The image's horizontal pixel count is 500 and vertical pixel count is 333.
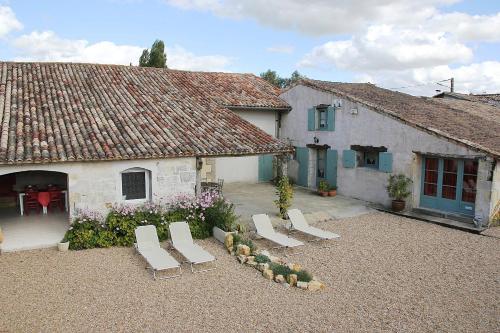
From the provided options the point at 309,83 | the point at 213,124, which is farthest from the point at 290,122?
the point at 213,124

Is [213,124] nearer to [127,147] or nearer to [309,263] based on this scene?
[127,147]

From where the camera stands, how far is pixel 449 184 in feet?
43.6

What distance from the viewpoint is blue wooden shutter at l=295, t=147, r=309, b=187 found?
1866cm

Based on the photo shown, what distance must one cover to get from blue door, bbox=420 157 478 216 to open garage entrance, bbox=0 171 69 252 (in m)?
11.8

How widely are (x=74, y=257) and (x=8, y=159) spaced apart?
2.70 metres

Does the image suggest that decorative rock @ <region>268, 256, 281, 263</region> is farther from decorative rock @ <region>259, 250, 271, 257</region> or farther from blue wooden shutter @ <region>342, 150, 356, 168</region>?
blue wooden shutter @ <region>342, 150, 356, 168</region>

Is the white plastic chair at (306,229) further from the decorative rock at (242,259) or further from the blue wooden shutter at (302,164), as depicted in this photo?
the blue wooden shutter at (302,164)

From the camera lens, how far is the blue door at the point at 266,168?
65.4 feet

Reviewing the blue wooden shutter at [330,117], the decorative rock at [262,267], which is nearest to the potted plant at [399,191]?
the blue wooden shutter at [330,117]

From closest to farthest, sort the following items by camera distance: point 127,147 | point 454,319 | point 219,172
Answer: point 454,319
point 127,147
point 219,172

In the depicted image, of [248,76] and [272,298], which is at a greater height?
[248,76]

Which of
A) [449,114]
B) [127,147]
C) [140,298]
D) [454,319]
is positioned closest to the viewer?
[454,319]

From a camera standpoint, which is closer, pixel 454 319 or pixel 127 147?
pixel 454 319

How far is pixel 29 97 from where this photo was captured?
12.6 meters
